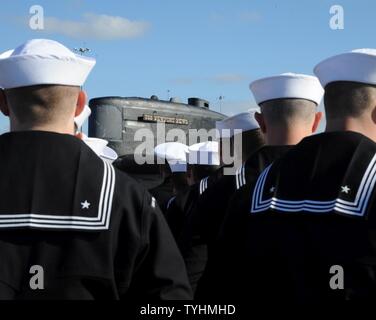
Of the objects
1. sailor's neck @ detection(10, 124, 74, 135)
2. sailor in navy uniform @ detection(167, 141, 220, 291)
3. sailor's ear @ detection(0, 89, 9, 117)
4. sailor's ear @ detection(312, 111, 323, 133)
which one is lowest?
sailor in navy uniform @ detection(167, 141, 220, 291)

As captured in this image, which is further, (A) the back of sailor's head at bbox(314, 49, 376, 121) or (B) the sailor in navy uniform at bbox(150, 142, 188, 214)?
(B) the sailor in navy uniform at bbox(150, 142, 188, 214)

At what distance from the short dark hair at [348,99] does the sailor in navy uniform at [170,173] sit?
9.58 feet

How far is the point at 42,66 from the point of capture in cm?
283

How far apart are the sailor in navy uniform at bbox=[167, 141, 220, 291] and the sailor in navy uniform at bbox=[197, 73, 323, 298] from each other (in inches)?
5.7

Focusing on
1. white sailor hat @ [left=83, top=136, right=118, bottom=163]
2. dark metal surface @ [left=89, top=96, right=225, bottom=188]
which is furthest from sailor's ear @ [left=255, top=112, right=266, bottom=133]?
dark metal surface @ [left=89, top=96, right=225, bottom=188]

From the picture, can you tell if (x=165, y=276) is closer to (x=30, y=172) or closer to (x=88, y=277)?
(x=88, y=277)

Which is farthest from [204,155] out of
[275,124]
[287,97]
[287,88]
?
[275,124]

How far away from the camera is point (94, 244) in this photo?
8.50ft

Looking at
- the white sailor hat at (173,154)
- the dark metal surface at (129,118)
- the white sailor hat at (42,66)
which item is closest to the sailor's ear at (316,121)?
the white sailor hat at (42,66)

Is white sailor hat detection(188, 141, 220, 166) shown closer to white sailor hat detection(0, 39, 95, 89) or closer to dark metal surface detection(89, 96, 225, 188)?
white sailor hat detection(0, 39, 95, 89)

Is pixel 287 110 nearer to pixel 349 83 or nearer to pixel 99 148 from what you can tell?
pixel 349 83

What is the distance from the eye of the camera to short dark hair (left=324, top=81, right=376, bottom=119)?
9.43 feet

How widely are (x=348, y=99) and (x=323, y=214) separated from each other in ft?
1.70

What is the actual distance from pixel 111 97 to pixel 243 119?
834 centimetres
